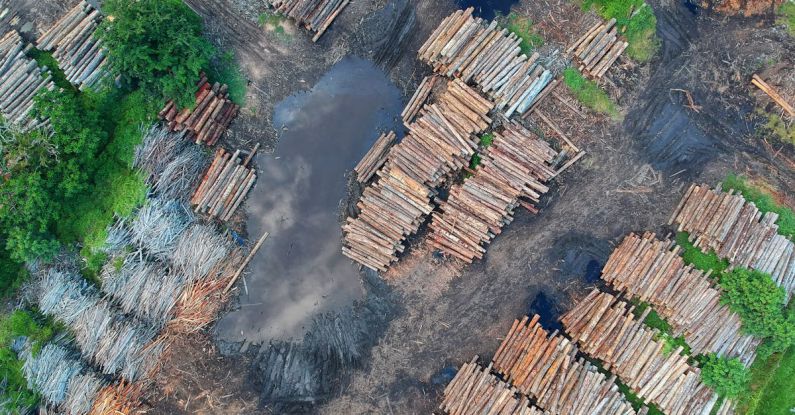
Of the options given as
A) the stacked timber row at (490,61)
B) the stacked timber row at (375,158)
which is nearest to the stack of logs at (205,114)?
the stacked timber row at (375,158)

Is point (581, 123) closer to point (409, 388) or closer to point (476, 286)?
point (476, 286)

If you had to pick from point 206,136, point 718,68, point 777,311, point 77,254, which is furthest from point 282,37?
point 777,311

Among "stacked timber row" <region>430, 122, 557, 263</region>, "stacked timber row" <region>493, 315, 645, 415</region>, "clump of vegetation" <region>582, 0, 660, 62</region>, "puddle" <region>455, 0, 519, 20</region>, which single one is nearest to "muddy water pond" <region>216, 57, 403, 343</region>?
"stacked timber row" <region>430, 122, 557, 263</region>

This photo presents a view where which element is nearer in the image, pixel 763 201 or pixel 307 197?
pixel 763 201

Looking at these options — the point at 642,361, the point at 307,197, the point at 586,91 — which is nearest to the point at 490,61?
the point at 586,91

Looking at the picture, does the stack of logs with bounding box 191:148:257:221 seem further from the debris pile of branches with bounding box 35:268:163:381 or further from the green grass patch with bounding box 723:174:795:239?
the green grass patch with bounding box 723:174:795:239

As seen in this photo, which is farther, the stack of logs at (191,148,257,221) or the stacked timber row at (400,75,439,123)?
the stacked timber row at (400,75,439,123)

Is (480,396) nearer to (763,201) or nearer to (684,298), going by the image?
(684,298)

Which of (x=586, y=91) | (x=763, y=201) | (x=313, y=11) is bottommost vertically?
(x=313, y=11)
